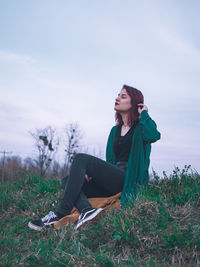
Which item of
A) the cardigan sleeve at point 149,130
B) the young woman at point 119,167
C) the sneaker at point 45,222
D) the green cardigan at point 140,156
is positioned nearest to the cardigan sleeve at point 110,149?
the young woman at point 119,167

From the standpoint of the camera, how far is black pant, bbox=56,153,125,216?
3688 millimetres

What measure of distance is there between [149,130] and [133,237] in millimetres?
1555

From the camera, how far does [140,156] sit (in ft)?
13.0

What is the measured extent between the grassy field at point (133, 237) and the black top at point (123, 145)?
0.53 meters

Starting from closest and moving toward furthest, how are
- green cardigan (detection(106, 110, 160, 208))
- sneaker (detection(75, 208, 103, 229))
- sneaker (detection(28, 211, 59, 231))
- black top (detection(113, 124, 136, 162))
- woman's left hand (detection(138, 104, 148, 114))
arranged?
sneaker (detection(75, 208, 103, 229))
sneaker (detection(28, 211, 59, 231))
green cardigan (detection(106, 110, 160, 208))
black top (detection(113, 124, 136, 162))
woman's left hand (detection(138, 104, 148, 114))

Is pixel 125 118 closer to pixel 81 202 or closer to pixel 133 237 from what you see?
pixel 81 202

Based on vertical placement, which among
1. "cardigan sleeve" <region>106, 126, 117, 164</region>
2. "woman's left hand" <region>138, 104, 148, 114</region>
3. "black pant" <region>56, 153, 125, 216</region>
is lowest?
"black pant" <region>56, 153, 125, 216</region>

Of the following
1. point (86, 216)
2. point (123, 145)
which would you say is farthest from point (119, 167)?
point (86, 216)

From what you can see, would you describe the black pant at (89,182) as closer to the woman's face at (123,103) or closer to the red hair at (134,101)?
the red hair at (134,101)

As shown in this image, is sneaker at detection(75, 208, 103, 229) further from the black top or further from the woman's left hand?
the woman's left hand

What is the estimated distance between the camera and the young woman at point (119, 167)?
3691 millimetres

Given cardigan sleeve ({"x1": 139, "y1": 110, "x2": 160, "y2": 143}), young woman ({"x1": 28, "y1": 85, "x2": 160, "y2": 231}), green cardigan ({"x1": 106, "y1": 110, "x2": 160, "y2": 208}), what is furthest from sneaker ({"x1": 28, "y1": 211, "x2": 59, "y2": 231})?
cardigan sleeve ({"x1": 139, "y1": 110, "x2": 160, "y2": 143})

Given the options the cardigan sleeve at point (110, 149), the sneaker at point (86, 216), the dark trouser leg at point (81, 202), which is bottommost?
the sneaker at point (86, 216)

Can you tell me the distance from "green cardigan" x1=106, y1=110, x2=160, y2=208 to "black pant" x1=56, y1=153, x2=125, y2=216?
0.13 meters
